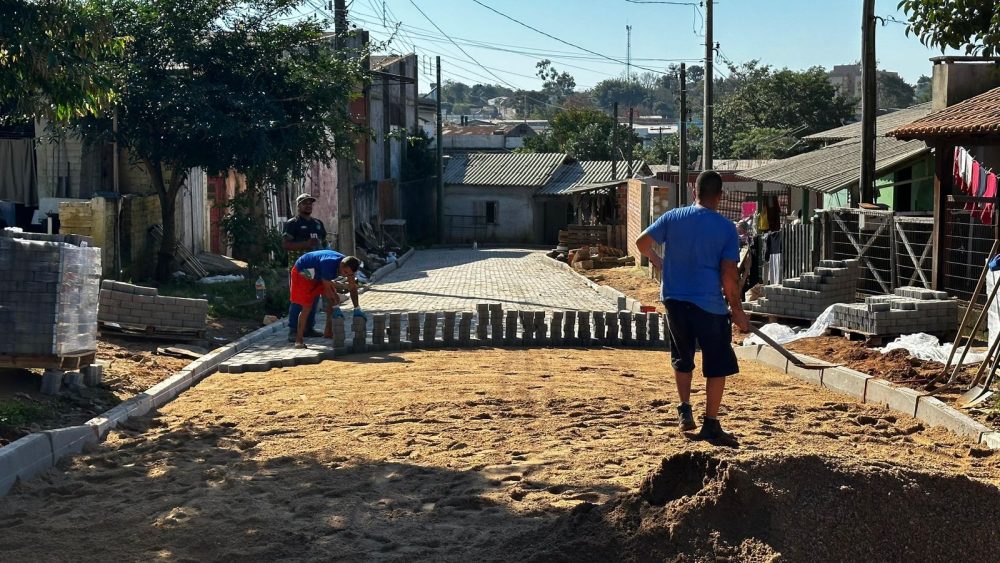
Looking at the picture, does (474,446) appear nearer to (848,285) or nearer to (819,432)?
(819,432)

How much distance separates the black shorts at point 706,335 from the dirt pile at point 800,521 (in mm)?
2457

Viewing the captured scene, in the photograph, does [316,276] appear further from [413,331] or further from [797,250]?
[797,250]

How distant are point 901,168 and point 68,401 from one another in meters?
17.3

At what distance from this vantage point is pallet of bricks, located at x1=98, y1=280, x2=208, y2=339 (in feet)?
42.4

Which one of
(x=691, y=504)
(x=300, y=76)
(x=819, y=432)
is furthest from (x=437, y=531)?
(x=300, y=76)

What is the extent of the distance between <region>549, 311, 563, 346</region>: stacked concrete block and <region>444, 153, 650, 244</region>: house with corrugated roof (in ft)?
127

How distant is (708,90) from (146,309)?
49.5ft

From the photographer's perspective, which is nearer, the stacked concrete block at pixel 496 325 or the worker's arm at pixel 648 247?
the worker's arm at pixel 648 247

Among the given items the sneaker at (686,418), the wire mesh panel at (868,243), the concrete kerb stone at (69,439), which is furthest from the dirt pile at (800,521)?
the wire mesh panel at (868,243)

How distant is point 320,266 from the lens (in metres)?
13.2

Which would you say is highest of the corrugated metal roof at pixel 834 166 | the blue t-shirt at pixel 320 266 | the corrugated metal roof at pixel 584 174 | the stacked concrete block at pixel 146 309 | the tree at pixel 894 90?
the tree at pixel 894 90

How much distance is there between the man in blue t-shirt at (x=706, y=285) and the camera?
7.64 m

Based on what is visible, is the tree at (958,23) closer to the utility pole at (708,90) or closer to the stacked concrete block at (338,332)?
the stacked concrete block at (338,332)

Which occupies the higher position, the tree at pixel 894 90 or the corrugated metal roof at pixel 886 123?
the tree at pixel 894 90
